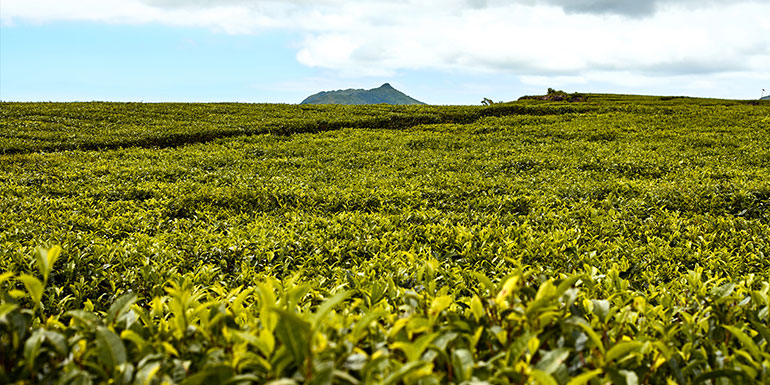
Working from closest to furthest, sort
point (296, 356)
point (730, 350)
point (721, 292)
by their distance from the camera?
point (296, 356) < point (730, 350) < point (721, 292)

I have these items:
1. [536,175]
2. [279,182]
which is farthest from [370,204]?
[536,175]

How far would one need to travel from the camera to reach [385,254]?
5.49 meters

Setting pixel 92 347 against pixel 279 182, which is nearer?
pixel 92 347

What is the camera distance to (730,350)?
83.0 inches

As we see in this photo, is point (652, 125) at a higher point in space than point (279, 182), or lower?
higher

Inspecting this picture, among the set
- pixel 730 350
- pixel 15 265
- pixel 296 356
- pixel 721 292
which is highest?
pixel 296 356

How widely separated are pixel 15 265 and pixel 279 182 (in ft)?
20.9

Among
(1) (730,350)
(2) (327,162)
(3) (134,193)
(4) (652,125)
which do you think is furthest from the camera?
(4) (652,125)

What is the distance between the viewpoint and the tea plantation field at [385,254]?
4.99 feet

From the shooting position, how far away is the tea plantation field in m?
1.52

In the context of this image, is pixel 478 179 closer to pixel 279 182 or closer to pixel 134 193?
pixel 279 182

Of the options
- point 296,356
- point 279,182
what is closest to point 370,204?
point 279,182

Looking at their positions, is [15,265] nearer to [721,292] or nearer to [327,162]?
[721,292]

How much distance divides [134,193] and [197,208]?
93.6 inches
